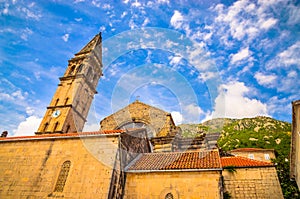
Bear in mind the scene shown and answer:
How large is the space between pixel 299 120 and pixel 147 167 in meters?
9.57

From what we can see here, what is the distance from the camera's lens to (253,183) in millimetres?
11672

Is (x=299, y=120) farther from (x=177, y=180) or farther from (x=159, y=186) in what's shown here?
(x=159, y=186)

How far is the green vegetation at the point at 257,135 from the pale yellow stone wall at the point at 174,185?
1894 cm

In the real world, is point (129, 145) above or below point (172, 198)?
above

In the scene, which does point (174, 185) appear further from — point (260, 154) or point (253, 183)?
point (260, 154)

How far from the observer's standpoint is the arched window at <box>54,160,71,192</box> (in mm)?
9930

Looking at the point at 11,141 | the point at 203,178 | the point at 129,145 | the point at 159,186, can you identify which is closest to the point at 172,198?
the point at 159,186

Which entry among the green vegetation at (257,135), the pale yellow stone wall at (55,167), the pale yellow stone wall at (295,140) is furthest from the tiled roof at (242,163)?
the green vegetation at (257,135)

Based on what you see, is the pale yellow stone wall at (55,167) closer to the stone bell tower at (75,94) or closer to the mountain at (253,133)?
the stone bell tower at (75,94)

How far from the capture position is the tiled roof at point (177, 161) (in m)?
10.1

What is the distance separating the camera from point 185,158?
38.2 feet

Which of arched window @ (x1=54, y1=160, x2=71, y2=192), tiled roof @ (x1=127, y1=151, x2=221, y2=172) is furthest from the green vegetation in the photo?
arched window @ (x1=54, y1=160, x2=71, y2=192)

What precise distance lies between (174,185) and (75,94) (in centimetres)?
1632

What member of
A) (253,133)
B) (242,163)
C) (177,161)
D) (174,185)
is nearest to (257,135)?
(253,133)
